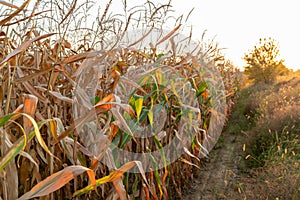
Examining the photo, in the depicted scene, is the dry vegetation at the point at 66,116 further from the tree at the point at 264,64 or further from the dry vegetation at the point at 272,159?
the tree at the point at 264,64

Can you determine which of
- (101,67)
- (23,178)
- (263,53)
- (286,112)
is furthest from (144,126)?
(263,53)

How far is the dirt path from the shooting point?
2.92m

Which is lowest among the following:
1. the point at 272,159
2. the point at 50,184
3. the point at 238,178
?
the point at 238,178

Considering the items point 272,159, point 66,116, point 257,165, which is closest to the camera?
point 66,116

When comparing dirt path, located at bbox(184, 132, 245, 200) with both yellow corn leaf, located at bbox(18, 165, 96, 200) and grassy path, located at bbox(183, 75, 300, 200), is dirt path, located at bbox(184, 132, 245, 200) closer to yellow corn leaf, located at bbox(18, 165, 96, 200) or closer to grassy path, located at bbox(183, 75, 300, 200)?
grassy path, located at bbox(183, 75, 300, 200)

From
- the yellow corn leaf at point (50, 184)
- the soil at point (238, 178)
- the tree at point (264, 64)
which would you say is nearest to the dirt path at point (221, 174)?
the soil at point (238, 178)

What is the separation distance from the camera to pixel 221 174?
3.50 m

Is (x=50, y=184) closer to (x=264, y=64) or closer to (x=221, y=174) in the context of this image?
(x=221, y=174)

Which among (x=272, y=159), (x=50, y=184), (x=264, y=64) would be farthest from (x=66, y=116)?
(x=264, y=64)

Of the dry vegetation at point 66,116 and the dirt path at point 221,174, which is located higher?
the dry vegetation at point 66,116

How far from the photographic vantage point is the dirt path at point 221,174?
292 centimetres

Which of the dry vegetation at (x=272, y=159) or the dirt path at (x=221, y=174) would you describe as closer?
the dry vegetation at (x=272, y=159)

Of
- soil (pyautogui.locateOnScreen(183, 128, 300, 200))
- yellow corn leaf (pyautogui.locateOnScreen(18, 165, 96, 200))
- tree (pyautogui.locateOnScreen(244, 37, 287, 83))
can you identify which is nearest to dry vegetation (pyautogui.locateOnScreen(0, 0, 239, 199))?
yellow corn leaf (pyautogui.locateOnScreen(18, 165, 96, 200))

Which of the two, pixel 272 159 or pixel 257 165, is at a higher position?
pixel 272 159
